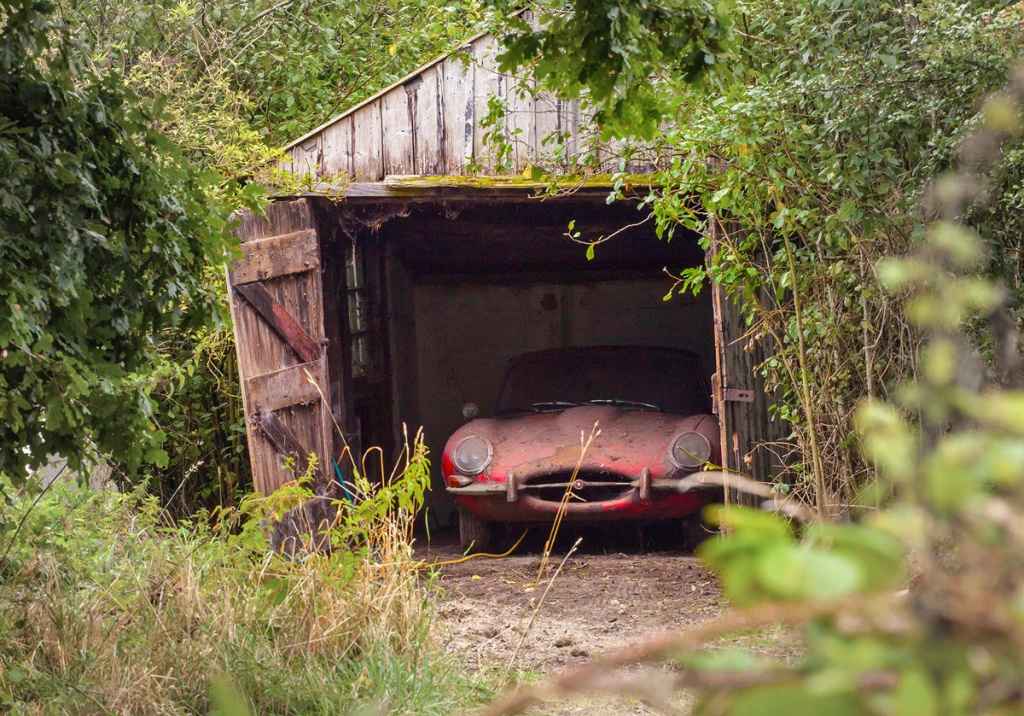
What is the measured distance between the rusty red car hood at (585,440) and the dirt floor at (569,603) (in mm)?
628

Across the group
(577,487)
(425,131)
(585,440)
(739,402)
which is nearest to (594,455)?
(585,440)

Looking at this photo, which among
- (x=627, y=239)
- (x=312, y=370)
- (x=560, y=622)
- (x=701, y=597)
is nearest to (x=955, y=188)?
(x=560, y=622)

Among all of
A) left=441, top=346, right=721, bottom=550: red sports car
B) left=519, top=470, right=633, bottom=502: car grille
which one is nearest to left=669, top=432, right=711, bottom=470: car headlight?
left=441, top=346, right=721, bottom=550: red sports car

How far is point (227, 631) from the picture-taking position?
3.54m

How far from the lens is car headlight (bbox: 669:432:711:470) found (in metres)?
6.82

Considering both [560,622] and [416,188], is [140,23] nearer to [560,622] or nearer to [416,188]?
[416,188]

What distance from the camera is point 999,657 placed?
0.60 metres

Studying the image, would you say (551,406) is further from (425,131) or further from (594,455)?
(425,131)

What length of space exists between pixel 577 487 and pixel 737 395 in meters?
1.19

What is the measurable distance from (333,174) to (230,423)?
2.01 metres

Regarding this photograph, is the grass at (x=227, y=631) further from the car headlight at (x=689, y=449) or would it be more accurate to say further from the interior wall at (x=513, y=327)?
the interior wall at (x=513, y=327)

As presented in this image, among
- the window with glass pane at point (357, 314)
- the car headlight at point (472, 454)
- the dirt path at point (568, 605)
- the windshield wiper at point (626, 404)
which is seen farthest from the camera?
the window with glass pane at point (357, 314)

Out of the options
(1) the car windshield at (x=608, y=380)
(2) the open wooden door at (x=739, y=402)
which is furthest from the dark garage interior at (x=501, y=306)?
(2) the open wooden door at (x=739, y=402)

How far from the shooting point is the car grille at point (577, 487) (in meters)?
6.89
